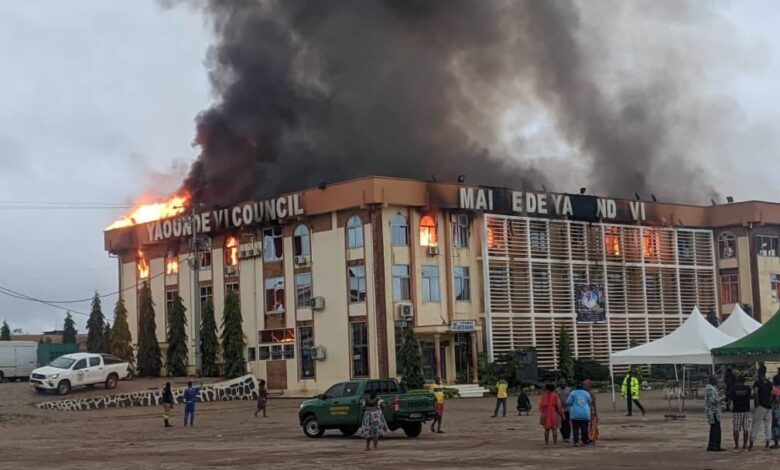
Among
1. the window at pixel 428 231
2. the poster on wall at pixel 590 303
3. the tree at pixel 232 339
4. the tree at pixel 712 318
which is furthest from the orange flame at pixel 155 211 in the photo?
the tree at pixel 712 318

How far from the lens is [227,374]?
56062 mm

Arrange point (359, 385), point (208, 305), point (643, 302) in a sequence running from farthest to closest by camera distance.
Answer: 1. point (643, 302)
2. point (208, 305)
3. point (359, 385)

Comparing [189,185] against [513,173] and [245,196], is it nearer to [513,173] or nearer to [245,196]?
[245,196]

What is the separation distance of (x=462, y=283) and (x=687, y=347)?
2011cm

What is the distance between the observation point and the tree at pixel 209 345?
57.3m

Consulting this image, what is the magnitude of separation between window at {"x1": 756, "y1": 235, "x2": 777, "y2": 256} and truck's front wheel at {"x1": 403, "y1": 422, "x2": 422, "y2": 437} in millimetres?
42008

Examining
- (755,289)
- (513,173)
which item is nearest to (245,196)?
(513,173)

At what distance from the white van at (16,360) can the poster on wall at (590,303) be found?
2914 centimetres

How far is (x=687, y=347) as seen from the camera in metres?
35.8

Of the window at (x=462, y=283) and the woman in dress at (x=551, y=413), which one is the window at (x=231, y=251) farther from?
the woman in dress at (x=551, y=413)

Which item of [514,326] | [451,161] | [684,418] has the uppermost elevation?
[451,161]

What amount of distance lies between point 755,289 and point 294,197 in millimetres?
28693

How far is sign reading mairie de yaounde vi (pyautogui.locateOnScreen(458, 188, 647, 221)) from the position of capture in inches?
2160

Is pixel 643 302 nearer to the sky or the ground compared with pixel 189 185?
nearer to the ground
